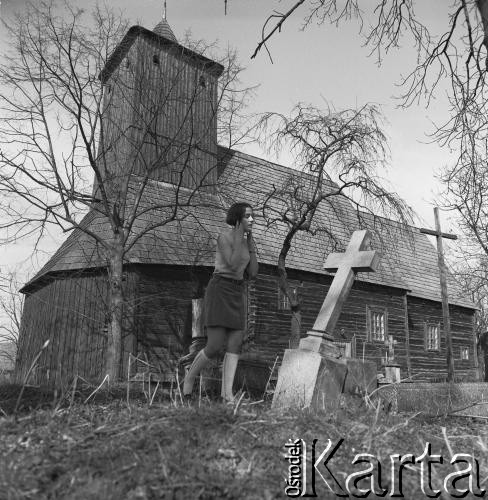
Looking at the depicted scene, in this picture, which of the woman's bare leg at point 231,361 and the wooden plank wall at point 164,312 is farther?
the wooden plank wall at point 164,312

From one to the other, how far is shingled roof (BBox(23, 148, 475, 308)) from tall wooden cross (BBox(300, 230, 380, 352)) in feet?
16.8

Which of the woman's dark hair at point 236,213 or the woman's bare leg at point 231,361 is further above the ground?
the woman's dark hair at point 236,213

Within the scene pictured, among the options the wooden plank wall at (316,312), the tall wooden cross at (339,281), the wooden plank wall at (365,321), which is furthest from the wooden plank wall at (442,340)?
the tall wooden cross at (339,281)

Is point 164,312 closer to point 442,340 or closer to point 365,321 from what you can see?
point 365,321

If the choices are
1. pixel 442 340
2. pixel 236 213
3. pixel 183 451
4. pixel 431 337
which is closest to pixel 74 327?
pixel 236 213

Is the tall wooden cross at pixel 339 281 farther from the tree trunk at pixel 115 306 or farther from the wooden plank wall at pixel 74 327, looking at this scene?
the wooden plank wall at pixel 74 327

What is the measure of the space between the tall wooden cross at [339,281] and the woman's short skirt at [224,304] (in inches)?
34.6

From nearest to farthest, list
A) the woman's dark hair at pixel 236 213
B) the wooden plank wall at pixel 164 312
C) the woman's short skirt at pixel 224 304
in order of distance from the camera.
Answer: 1. the woman's short skirt at pixel 224 304
2. the woman's dark hair at pixel 236 213
3. the wooden plank wall at pixel 164 312

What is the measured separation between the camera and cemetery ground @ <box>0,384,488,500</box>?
2115 millimetres

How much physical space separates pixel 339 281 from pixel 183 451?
3668 millimetres

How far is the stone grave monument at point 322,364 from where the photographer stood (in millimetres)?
4773

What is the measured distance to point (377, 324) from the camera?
2066 centimetres

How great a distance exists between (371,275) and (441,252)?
2.74m

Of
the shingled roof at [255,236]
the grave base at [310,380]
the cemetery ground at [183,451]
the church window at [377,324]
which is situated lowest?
the cemetery ground at [183,451]
